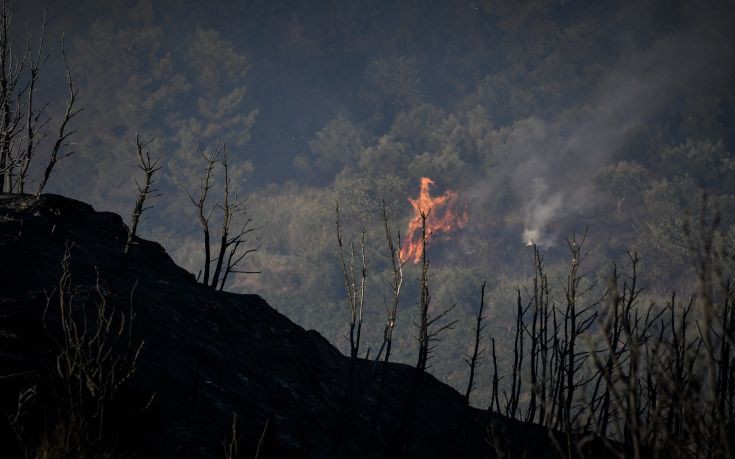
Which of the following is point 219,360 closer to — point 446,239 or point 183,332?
point 183,332

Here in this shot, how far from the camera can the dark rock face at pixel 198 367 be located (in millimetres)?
6145

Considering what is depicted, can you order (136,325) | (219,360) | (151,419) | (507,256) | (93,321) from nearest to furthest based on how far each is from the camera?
(151,419) → (93,321) → (136,325) → (219,360) → (507,256)

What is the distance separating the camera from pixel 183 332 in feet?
29.0

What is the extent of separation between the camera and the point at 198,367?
6.49 meters

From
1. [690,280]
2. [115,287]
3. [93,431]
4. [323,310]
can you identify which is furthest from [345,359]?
[323,310]

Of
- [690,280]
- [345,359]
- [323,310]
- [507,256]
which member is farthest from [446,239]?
[345,359]

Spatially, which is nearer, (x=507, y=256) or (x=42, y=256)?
(x=42, y=256)

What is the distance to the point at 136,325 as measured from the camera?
815cm

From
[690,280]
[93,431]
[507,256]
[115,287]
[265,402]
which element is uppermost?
[507,256]

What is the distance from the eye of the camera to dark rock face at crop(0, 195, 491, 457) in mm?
6145

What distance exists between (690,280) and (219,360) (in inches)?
5344

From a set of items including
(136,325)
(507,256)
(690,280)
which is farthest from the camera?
(507,256)

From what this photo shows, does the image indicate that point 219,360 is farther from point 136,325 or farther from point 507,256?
point 507,256

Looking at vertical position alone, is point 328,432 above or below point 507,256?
below
